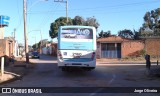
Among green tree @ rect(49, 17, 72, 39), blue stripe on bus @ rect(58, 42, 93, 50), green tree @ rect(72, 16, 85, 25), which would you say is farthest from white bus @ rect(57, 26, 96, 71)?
green tree @ rect(49, 17, 72, 39)

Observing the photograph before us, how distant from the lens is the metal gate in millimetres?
57900

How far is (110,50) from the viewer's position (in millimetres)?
57812

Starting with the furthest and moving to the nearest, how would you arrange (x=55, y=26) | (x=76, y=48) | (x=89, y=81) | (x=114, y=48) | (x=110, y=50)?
(x=55, y=26)
(x=114, y=48)
(x=110, y=50)
(x=76, y=48)
(x=89, y=81)

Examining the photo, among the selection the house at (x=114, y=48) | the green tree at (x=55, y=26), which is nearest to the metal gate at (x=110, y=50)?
the house at (x=114, y=48)

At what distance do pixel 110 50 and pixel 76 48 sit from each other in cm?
3478

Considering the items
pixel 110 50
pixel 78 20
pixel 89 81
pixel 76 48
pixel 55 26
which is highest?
pixel 78 20

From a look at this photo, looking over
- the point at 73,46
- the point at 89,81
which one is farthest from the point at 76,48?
the point at 89,81

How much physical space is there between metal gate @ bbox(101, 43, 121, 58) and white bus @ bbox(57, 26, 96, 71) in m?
34.3

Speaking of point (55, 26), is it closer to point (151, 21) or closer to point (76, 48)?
point (151, 21)

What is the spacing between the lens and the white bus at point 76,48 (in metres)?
23.3

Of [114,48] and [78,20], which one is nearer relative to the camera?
[114,48]

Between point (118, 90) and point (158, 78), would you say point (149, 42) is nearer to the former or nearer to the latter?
point (158, 78)

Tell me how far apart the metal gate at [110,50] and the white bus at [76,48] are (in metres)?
34.3

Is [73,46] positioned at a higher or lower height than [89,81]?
higher
